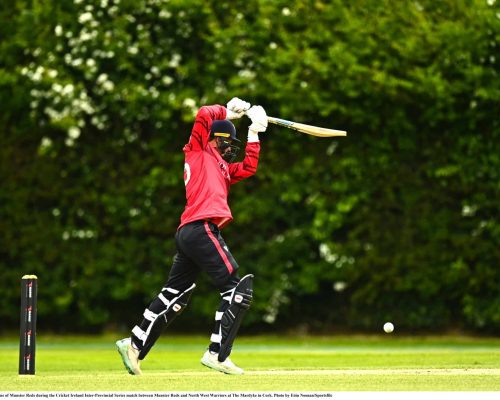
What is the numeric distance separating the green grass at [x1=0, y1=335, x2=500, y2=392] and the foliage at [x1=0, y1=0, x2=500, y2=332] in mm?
535

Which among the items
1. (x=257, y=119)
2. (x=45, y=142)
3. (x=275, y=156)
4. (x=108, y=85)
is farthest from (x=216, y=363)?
(x=45, y=142)

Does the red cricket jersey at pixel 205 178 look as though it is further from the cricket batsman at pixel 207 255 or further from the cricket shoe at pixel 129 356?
the cricket shoe at pixel 129 356

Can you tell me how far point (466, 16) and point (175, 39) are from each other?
4.15m

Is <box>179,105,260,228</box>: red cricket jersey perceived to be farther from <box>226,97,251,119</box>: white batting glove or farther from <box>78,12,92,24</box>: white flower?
<box>78,12,92,24</box>: white flower

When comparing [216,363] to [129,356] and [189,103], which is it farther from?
[189,103]

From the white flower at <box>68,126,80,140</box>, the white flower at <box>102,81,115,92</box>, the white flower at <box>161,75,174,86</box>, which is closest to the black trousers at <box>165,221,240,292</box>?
the white flower at <box>161,75,174,86</box>

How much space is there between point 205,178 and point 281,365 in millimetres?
3012

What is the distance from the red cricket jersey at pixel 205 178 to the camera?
9703 millimetres

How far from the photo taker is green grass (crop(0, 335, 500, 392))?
850cm

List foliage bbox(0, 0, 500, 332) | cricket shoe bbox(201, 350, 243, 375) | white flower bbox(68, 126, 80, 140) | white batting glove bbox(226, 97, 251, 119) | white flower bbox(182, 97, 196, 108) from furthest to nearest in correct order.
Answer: white flower bbox(68, 126, 80, 140) < white flower bbox(182, 97, 196, 108) < foliage bbox(0, 0, 500, 332) < white batting glove bbox(226, 97, 251, 119) < cricket shoe bbox(201, 350, 243, 375)

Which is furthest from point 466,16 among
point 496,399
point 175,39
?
point 496,399

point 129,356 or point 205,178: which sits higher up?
point 205,178

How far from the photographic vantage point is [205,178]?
383 inches

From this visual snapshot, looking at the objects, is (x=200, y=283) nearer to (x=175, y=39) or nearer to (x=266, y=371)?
(x=175, y=39)
